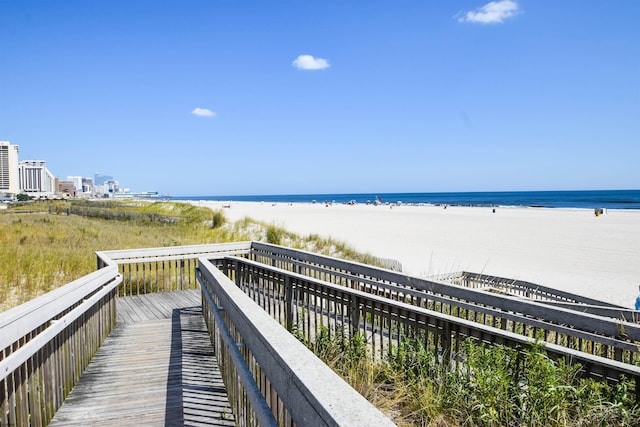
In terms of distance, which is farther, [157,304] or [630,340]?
[157,304]

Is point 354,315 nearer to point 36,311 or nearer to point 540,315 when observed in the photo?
point 540,315

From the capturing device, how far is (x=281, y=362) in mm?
1817

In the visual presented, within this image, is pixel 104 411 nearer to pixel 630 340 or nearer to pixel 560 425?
pixel 560 425

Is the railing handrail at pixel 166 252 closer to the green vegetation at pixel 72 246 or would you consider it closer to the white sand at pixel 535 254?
the green vegetation at pixel 72 246

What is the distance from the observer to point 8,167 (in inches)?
6816

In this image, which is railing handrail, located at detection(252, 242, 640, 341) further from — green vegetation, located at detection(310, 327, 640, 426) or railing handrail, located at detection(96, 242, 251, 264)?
railing handrail, located at detection(96, 242, 251, 264)

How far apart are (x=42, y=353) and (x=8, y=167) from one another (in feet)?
678

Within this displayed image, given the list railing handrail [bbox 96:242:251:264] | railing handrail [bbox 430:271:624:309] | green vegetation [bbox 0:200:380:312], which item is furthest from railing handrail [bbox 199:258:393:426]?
green vegetation [bbox 0:200:380:312]

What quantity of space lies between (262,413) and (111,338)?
4.92 meters

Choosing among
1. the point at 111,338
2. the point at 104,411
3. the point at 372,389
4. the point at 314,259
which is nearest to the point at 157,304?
the point at 111,338

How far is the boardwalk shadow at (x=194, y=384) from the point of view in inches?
150

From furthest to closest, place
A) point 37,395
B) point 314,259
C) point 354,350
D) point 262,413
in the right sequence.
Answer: point 314,259 < point 354,350 < point 37,395 < point 262,413

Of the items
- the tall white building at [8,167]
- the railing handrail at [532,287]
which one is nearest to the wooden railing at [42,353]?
the railing handrail at [532,287]

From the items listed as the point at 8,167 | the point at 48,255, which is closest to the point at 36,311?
the point at 48,255
